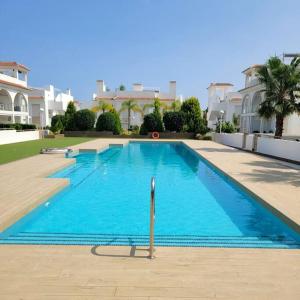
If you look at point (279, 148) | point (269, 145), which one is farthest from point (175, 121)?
point (279, 148)

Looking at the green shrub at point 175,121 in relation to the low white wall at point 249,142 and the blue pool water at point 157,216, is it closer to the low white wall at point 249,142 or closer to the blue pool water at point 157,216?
the low white wall at point 249,142

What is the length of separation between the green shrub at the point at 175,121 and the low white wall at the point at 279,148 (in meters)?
14.7

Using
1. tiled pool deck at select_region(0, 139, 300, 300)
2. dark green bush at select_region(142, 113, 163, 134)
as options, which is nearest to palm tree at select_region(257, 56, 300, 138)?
tiled pool deck at select_region(0, 139, 300, 300)

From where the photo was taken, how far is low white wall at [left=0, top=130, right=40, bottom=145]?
20250 mm

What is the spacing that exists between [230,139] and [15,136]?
1775cm

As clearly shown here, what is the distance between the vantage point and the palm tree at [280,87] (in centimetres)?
1514

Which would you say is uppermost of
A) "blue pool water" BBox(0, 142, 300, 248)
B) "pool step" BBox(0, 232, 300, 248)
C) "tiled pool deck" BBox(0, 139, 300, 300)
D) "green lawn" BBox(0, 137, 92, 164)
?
"green lawn" BBox(0, 137, 92, 164)

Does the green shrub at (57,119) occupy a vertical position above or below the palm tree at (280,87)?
below

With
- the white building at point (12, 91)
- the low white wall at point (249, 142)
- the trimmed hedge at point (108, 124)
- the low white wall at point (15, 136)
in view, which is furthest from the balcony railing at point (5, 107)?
the low white wall at point (249, 142)

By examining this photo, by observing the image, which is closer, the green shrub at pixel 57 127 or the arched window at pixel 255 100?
the arched window at pixel 255 100

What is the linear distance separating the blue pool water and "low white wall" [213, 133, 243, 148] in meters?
10.5

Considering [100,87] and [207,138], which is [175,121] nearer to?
[207,138]

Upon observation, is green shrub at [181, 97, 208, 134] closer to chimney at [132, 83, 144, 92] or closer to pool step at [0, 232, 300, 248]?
chimney at [132, 83, 144, 92]

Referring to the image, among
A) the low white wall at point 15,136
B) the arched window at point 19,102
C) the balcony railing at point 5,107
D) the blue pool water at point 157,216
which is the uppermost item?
the arched window at point 19,102
